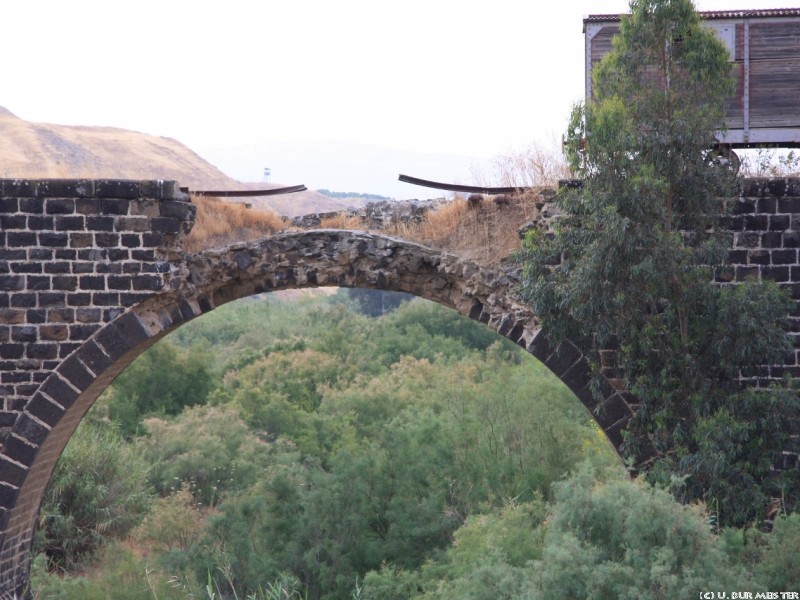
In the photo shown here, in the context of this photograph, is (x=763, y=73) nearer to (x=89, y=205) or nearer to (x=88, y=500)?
(x=89, y=205)

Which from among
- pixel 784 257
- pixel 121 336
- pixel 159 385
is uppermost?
pixel 784 257

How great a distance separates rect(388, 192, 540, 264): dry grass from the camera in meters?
9.20

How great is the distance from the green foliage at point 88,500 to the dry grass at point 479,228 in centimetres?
729

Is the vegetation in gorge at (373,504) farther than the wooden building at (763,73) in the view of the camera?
No

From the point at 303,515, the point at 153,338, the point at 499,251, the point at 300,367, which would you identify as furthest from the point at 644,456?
the point at 300,367

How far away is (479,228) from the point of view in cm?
937

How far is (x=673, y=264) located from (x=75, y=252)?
5.37m

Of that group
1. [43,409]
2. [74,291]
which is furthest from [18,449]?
[74,291]

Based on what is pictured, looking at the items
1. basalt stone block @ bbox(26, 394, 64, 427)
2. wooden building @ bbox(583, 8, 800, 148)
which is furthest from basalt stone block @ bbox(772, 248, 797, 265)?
basalt stone block @ bbox(26, 394, 64, 427)

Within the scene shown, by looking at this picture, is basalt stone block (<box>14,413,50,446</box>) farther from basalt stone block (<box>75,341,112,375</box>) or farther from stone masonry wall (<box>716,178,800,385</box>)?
stone masonry wall (<box>716,178,800,385</box>)

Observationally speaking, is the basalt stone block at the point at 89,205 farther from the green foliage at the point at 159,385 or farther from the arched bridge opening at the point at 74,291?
the green foliage at the point at 159,385

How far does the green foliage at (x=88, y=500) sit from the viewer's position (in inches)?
544

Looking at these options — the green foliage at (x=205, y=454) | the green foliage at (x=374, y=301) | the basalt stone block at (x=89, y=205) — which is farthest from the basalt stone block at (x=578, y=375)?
the green foliage at (x=374, y=301)

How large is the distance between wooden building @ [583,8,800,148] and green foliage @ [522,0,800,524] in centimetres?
190
